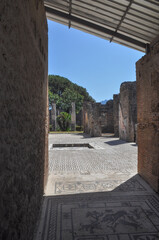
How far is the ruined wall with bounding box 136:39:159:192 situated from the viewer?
3.69 meters

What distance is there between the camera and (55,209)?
2.98 meters

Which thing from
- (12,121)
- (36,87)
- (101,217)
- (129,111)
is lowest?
(101,217)

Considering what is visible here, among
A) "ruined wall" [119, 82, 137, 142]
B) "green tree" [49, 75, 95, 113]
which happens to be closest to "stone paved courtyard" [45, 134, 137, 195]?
"ruined wall" [119, 82, 137, 142]

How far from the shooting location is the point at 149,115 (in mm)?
3977

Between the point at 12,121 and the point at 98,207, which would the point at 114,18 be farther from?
the point at 98,207

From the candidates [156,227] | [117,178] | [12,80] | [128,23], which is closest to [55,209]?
[156,227]

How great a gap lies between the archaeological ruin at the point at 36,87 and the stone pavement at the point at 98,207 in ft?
0.68

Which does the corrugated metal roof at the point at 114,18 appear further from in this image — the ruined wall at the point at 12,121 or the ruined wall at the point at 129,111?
the ruined wall at the point at 129,111

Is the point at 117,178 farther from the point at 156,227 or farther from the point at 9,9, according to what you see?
the point at 9,9

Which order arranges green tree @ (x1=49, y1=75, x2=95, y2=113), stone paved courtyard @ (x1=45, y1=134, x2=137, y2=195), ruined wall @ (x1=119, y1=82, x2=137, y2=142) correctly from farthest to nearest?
green tree @ (x1=49, y1=75, x2=95, y2=113) → ruined wall @ (x1=119, y1=82, x2=137, y2=142) → stone paved courtyard @ (x1=45, y1=134, x2=137, y2=195)

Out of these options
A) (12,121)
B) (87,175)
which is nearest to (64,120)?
(87,175)

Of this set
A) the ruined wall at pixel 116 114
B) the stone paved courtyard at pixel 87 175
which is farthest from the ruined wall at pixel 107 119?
the stone paved courtyard at pixel 87 175

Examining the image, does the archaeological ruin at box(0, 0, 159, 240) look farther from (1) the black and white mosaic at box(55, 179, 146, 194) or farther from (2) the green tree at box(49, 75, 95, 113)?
(2) the green tree at box(49, 75, 95, 113)

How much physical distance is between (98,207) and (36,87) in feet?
7.58
